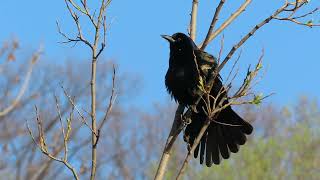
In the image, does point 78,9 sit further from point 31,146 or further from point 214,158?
point 31,146

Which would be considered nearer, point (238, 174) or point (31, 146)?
point (238, 174)

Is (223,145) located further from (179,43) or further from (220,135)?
(179,43)

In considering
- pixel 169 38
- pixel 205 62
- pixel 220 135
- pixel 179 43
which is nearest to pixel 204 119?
pixel 220 135

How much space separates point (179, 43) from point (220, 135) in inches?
35.0

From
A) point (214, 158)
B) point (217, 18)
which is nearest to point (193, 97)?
point (214, 158)

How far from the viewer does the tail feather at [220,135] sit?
5.46m

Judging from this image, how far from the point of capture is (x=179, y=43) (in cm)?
594

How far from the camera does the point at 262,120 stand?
61.7ft

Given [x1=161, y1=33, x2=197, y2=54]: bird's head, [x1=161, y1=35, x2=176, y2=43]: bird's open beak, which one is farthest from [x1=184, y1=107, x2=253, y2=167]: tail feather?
[x1=161, y1=35, x2=176, y2=43]: bird's open beak

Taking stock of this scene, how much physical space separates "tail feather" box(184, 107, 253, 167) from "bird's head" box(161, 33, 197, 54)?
606mm

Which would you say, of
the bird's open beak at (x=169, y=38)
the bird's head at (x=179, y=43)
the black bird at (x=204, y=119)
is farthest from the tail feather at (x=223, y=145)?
the bird's open beak at (x=169, y=38)

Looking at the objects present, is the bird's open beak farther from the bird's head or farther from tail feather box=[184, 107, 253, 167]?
tail feather box=[184, 107, 253, 167]

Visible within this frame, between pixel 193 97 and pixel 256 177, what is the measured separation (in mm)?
10802

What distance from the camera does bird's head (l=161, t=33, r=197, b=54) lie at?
580 centimetres
